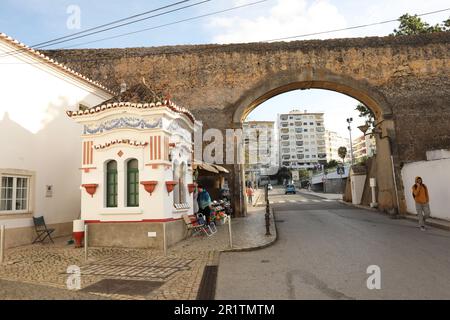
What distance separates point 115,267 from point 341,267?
4909 millimetres

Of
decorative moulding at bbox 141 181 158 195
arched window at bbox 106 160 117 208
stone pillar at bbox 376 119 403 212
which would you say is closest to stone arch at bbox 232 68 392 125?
stone pillar at bbox 376 119 403 212

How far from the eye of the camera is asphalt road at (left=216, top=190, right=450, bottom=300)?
17.8 feet

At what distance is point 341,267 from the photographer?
700 centimetres

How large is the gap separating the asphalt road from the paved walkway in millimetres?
599

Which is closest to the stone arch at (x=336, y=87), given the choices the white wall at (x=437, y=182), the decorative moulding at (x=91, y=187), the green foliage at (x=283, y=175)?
the white wall at (x=437, y=182)

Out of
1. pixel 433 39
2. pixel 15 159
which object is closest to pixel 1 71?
pixel 15 159

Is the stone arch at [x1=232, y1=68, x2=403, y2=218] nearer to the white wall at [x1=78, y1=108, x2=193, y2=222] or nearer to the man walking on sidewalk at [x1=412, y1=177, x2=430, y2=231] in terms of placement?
the man walking on sidewalk at [x1=412, y1=177, x2=430, y2=231]

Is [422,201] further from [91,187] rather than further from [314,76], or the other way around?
[91,187]

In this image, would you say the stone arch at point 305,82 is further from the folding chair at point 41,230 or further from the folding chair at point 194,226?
the folding chair at point 41,230

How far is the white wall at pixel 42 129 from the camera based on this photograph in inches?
426

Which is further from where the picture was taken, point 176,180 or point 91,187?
point 176,180

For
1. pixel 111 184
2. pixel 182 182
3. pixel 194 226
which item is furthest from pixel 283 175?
pixel 111 184
